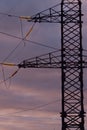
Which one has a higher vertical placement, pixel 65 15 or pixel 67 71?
pixel 65 15

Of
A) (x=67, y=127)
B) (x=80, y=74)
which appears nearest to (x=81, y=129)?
(x=67, y=127)

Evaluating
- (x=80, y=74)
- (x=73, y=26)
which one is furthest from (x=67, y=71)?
(x=73, y=26)

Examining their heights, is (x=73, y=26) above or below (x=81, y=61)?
above

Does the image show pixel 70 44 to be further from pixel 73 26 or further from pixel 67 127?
pixel 67 127

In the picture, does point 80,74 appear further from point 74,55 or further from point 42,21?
point 42,21

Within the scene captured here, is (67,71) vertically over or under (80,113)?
over

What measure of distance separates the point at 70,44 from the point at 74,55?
135cm

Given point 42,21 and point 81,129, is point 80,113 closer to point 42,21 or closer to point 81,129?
point 81,129

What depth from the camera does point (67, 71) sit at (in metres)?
40.6

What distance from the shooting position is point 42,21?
41.8m

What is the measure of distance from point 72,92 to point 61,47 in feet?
12.2

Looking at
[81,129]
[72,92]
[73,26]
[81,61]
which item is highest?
[73,26]

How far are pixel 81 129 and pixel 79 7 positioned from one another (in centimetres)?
1016

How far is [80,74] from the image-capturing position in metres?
40.8
